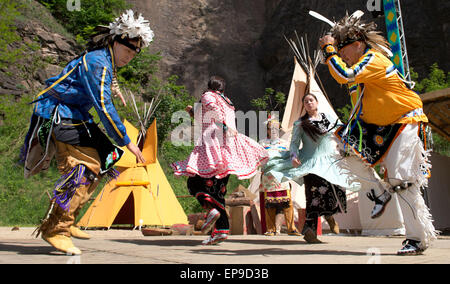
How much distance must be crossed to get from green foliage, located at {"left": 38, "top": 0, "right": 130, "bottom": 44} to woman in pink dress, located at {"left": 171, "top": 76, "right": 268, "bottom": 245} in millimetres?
16318

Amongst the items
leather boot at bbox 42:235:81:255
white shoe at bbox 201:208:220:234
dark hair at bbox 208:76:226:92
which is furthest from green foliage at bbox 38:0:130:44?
leather boot at bbox 42:235:81:255

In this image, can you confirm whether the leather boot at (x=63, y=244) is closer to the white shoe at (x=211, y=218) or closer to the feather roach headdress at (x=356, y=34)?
the white shoe at (x=211, y=218)

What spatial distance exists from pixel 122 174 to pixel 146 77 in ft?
38.5

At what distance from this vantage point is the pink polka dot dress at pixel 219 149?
11.8 feet

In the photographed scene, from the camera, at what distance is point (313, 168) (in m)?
3.99

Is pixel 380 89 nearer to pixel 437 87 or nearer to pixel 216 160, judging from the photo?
pixel 216 160

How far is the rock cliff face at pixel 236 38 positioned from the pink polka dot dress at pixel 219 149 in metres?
15.7

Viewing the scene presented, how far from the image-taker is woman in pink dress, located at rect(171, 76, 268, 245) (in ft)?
11.8

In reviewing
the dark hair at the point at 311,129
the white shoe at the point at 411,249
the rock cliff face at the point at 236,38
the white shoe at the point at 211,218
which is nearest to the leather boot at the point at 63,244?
the white shoe at the point at 211,218

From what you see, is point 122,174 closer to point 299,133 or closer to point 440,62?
point 299,133

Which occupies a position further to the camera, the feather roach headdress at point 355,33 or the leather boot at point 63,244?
the feather roach headdress at point 355,33

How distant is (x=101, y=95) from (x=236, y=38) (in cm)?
2105

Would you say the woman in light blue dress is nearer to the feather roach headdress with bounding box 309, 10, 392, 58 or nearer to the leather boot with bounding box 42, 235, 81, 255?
the feather roach headdress with bounding box 309, 10, 392, 58

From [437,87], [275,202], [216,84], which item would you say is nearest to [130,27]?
[216,84]
